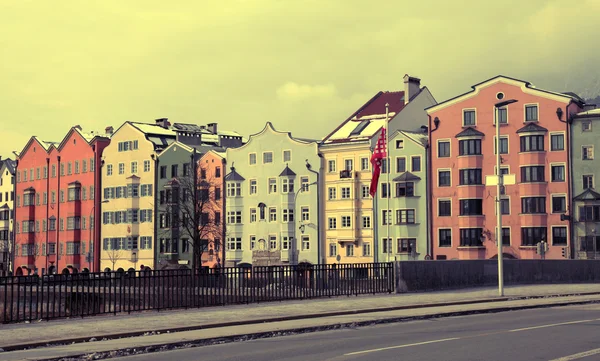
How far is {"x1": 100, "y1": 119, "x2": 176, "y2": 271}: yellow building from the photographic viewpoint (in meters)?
108

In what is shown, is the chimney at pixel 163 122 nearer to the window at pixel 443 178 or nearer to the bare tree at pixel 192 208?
the bare tree at pixel 192 208

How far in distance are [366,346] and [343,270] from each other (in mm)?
17646

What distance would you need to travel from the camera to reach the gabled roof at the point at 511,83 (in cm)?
8244

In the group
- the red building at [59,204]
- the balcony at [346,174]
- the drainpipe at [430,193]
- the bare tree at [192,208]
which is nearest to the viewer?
the drainpipe at [430,193]

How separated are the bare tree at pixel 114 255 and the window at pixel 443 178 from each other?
41.5 m

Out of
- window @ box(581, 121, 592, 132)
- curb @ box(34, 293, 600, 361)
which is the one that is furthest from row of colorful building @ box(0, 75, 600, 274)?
curb @ box(34, 293, 600, 361)

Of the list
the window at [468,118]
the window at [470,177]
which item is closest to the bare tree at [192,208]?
the window at [470,177]

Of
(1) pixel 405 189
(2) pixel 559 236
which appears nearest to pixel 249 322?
(2) pixel 559 236

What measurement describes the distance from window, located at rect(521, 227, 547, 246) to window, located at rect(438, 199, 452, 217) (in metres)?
7.38

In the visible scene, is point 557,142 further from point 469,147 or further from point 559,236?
point 559,236

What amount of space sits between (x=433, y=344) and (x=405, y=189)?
7215 centimetres

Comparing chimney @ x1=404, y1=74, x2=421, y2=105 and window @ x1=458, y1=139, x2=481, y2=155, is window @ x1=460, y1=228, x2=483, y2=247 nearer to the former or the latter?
window @ x1=458, y1=139, x2=481, y2=155

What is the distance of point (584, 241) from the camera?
262ft

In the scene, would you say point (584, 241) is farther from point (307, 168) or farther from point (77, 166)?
point (77, 166)
